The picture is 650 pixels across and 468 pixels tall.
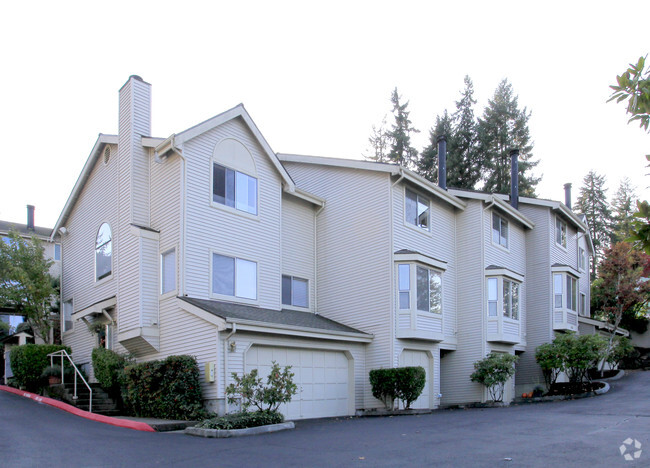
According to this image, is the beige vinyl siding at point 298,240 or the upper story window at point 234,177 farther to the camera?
the beige vinyl siding at point 298,240

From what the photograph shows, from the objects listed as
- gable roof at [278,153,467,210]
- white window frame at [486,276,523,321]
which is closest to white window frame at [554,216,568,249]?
white window frame at [486,276,523,321]

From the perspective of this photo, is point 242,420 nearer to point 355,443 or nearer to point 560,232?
point 355,443

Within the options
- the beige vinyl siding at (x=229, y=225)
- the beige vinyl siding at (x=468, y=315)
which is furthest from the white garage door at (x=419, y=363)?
the beige vinyl siding at (x=229, y=225)

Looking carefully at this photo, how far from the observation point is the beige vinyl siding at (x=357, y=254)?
66.9ft

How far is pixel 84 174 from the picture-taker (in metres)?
22.1

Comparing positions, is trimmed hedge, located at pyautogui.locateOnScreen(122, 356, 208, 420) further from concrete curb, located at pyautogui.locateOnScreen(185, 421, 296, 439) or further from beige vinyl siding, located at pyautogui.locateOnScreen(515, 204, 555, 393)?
beige vinyl siding, located at pyautogui.locateOnScreen(515, 204, 555, 393)

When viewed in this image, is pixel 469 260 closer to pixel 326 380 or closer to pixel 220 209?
pixel 326 380

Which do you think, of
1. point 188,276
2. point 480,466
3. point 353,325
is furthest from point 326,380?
point 480,466

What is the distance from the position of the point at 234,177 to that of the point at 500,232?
12887mm

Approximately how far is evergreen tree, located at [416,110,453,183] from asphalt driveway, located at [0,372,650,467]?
114ft

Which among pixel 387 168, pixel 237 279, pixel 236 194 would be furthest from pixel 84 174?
pixel 387 168

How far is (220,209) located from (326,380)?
637 cm

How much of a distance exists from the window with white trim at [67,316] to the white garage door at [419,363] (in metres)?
12.7

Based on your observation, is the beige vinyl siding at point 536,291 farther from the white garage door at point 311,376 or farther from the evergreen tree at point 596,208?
the evergreen tree at point 596,208
